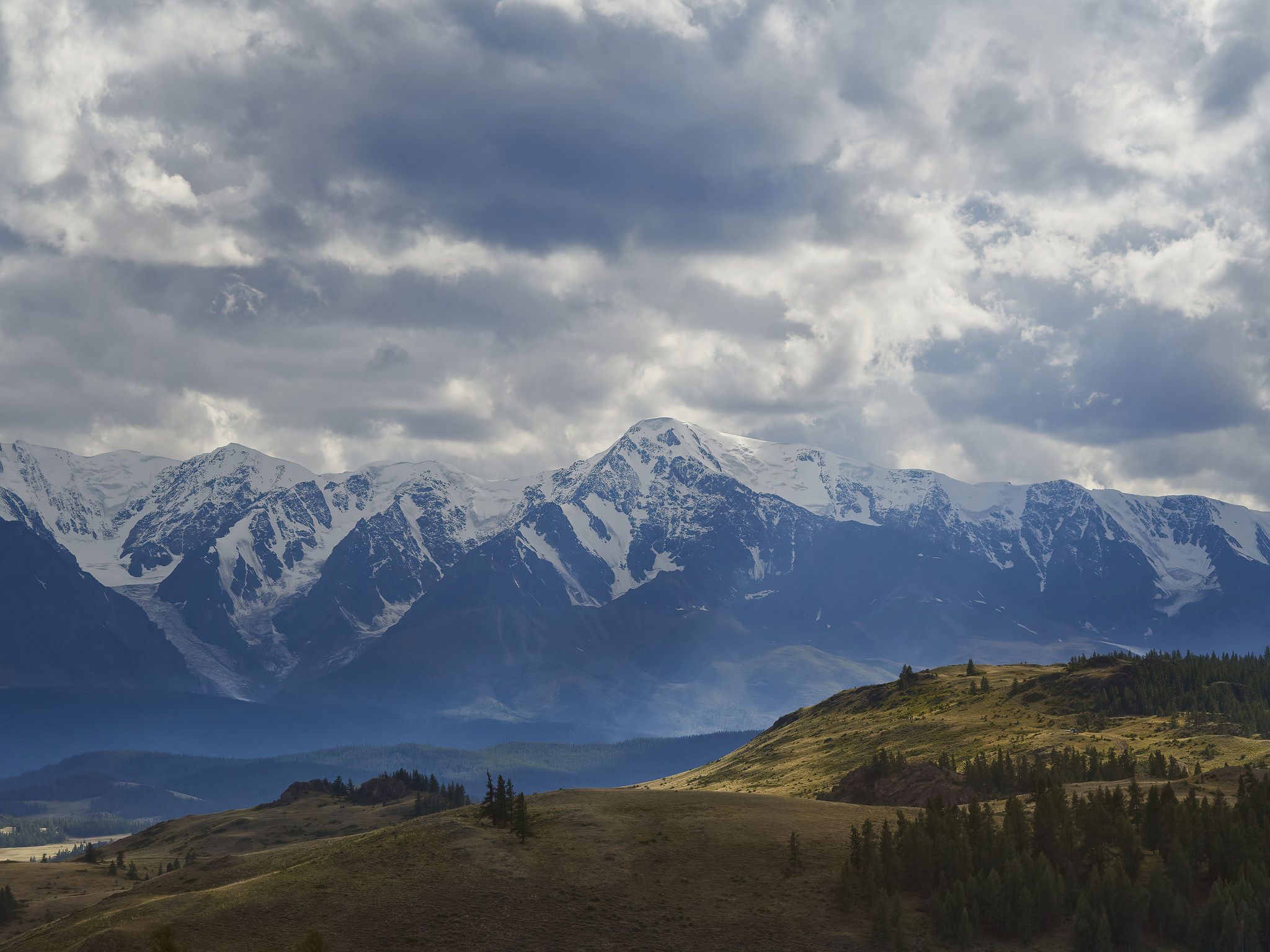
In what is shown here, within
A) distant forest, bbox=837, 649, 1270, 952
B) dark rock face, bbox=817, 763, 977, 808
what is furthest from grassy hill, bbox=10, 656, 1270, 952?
dark rock face, bbox=817, 763, 977, 808

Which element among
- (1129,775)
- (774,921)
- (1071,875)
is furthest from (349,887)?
(1129,775)

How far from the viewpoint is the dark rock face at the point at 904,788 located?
146 m

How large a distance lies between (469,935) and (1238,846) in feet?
220

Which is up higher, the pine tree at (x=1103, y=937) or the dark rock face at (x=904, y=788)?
the dark rock face at (x=904, y=788)

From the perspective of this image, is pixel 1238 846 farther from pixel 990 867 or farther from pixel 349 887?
pixel 349 887

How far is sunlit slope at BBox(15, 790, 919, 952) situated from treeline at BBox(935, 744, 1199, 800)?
123 ft

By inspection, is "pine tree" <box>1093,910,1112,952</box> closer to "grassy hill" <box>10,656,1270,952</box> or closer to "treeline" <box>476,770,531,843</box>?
"grassy hill" <box>10,656,1270,952</box>

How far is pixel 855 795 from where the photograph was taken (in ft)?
517

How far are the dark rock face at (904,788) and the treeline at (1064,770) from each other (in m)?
3.21

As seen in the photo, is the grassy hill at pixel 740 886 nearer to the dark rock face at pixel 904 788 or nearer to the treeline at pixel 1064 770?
the dark rock face at pixel 904 788

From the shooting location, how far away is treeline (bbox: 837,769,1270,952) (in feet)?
310

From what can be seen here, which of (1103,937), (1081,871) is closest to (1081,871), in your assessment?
(1081,871)

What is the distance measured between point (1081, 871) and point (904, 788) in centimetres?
4692

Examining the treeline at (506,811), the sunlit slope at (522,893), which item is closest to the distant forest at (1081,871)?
the sunlit slope at (522,893)
